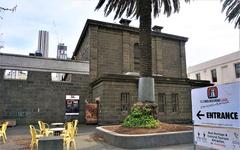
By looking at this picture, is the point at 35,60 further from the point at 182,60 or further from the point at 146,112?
the point at 182,60

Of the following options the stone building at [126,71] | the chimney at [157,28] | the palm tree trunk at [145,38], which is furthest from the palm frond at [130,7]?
the chimney at [157,28]

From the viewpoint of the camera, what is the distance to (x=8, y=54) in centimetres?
2139

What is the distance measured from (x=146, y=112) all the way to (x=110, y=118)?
8008 mm

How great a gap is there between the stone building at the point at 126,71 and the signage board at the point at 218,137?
12626mm

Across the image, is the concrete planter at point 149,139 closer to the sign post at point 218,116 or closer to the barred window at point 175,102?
the sign post at point 218,116

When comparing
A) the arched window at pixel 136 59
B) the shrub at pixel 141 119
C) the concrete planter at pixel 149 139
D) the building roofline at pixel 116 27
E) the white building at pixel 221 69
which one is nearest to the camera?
the concrete planter at pixel 149 139

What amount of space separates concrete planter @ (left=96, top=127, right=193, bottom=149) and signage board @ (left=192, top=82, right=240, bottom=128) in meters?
3.13

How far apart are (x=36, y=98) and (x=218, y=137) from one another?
61.0 ft

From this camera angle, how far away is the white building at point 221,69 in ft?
113

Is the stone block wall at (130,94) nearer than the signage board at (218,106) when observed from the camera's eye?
No

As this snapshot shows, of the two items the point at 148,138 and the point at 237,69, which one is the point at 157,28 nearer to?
the point at 237,69

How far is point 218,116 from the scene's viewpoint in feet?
→ 20.4

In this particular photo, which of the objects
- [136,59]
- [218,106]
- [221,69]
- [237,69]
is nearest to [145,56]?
[218,106]

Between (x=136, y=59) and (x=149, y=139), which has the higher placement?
(x=136, y=59)
